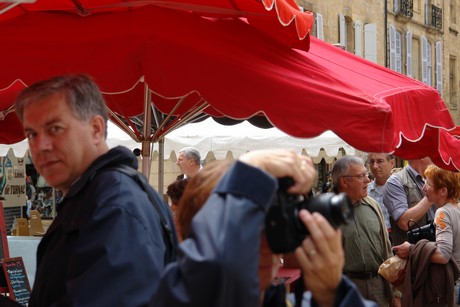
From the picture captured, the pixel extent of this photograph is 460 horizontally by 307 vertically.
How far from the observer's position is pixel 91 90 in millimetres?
2621

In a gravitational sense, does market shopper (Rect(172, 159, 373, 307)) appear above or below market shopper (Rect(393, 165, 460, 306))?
above

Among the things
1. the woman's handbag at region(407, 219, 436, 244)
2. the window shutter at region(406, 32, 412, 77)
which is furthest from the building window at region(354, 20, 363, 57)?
the woman's handbag at region(407, 219, 436, 244)

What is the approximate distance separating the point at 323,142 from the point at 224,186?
285 inches

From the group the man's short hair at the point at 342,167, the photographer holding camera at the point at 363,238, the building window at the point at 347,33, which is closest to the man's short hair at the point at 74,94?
the photographer holding camera at the point at 363,238

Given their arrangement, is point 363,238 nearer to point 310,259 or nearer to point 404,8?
point 310,259

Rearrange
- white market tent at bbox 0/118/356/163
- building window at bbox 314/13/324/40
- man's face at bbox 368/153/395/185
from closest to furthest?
white market tent at bbox 0/118/356/163, man's face at bbox 368/153/395/185, building window at bbox 314/13/324/40

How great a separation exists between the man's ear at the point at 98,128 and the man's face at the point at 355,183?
4.03m

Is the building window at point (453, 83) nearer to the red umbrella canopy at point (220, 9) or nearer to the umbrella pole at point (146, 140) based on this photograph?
the umbrella pole at point (146, 140)

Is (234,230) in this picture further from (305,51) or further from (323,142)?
(323,142)

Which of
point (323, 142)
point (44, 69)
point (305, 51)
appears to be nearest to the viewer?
point (44, 69)

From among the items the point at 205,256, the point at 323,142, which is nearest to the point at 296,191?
the point at 205,256

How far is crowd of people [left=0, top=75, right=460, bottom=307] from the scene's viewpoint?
153 centimetres

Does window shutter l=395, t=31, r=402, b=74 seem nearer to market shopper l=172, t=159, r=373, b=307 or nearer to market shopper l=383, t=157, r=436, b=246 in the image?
market shopper l=383, t=157, r=436, b=246

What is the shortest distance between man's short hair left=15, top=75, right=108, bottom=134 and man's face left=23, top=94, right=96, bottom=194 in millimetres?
19
